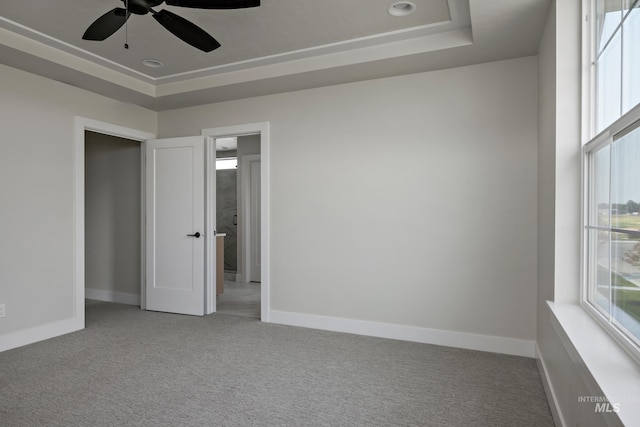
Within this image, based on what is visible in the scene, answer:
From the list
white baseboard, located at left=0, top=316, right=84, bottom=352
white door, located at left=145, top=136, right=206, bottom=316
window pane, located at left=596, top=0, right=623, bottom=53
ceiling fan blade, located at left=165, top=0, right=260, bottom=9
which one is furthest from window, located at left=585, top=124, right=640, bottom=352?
white baseboard, located at left=0, top=316, right=84, bottom=352

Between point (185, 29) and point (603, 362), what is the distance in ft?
8.76

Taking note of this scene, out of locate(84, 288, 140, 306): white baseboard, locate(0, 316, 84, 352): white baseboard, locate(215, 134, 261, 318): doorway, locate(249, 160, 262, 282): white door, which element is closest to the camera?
locate(0, 316, 84, 352): white baseboard

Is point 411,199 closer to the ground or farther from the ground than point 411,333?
farther from the ground

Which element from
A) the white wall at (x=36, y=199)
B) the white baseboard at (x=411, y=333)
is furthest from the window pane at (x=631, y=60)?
the white wall at (x=36, y=199)

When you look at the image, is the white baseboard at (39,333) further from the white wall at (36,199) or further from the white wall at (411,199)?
the white wall at (411,199)

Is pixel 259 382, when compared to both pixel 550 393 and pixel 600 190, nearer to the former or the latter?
pixel 550 393

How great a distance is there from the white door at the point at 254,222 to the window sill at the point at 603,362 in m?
5.37

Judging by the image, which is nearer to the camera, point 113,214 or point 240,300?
point 113,214

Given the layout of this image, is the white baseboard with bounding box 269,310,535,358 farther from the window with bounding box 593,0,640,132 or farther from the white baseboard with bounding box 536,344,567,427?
the window with bounding box 593,0,640,132

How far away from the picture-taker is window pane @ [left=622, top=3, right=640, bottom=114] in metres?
1.39

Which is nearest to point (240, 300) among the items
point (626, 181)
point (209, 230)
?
point (209, 230)

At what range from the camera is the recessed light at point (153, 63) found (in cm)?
375

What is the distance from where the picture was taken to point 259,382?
2732mm

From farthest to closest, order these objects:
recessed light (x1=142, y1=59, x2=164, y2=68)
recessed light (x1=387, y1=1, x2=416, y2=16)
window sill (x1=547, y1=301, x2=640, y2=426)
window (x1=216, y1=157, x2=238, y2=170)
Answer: window (x1=216, y1=157, x2=238, y2=170)
recessed light (x1=142, y1=59, x2=164, y2=68)
recessed light (x1=387, y1=1, x2=416, y2=16)
window sill (x1=547, y1=301, x2=640, y2=426)
